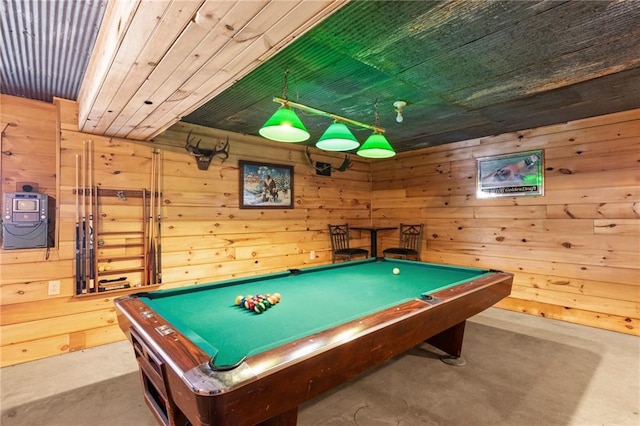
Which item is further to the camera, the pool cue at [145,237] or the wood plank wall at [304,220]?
the pool cue at [145,237]

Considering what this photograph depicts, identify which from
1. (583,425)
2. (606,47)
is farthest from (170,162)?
(583,425)

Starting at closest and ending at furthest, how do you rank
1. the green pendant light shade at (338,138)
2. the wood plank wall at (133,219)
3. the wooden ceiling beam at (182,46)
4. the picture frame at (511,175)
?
the wooden ceiling beam at (182,46), the green pendant light shade at (338,138), the wood plank wall at (133,219), the picture frame at (511,175)

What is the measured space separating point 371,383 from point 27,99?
3555 mm

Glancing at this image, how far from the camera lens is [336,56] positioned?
1.94m

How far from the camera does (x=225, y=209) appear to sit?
3.59 meters

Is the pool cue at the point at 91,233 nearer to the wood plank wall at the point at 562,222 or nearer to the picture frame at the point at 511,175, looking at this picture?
the wood plank wall at the point at 562,222

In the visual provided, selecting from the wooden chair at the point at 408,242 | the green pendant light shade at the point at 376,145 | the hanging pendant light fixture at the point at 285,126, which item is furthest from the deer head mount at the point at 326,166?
the hanging pendant light fixture at the point at 285,126

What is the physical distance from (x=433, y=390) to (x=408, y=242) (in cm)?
294

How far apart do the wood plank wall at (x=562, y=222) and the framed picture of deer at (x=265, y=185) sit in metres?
2.25

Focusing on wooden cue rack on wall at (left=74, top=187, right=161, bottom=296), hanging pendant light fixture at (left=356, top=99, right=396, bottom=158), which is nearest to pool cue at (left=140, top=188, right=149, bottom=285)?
wooden cue rack on wall at (left=74, top=187, right=161, bottom=296)

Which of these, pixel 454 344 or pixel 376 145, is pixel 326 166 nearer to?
pixel 376 145

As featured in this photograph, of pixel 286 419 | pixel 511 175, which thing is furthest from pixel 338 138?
pixel 511 175

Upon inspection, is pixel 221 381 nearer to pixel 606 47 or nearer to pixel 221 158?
pixel 606 47

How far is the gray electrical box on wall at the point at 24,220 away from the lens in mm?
2332
